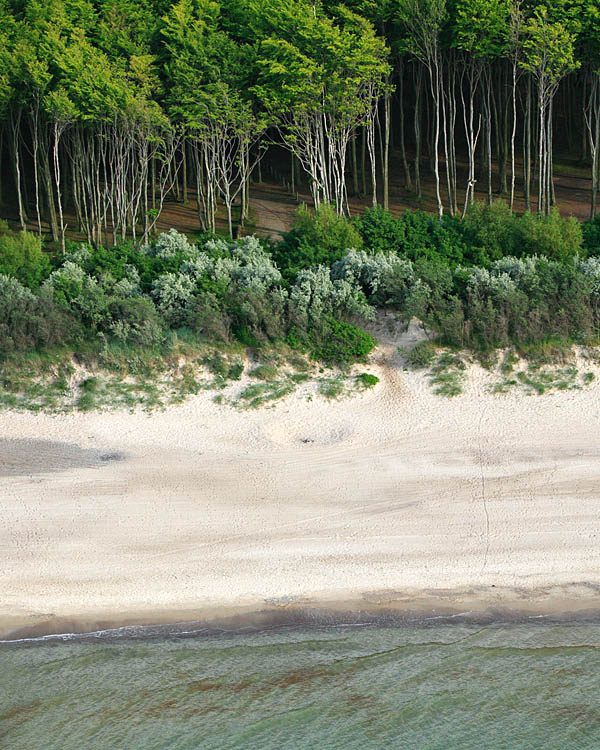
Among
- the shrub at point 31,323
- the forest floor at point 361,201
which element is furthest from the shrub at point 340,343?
the forest floor at point 361,201

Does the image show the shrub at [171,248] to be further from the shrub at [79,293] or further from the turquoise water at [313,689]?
the turquoise water at [313,689]

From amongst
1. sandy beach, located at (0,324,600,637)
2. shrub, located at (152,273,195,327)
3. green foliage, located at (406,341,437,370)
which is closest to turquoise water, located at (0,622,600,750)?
sandy beach, located at (0,324,600,637)

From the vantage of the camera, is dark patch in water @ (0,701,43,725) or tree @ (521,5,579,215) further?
tree @ (521,5,579,215)

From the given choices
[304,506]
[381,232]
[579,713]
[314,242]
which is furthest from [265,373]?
[579,713]

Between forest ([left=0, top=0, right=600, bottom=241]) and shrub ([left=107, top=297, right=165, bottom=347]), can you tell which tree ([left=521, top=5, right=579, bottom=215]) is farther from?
shrub ([left=107, top=297, right=165, bottom=347])

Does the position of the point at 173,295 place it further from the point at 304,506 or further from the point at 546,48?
the point at 546,48

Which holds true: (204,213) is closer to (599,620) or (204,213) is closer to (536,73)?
(536,73)
